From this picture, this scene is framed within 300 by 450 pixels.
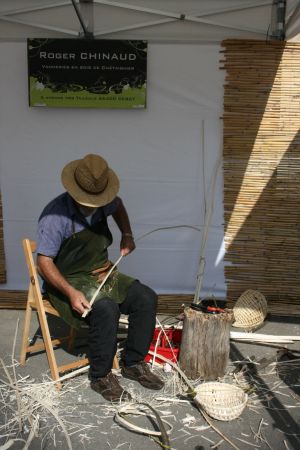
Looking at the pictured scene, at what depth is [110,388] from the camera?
9.82ft

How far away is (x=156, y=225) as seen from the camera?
14.7 feet

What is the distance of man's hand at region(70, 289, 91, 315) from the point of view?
9.65 ft

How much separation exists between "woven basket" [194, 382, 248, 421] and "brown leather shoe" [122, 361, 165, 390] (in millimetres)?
275

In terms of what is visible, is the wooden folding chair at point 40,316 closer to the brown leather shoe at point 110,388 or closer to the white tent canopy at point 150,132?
the brown leather shoe at point 110,388

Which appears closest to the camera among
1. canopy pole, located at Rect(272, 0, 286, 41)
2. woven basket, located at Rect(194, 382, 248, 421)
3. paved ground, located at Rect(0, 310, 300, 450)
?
paved ground, located at Rect(0, 310, 300, 450)

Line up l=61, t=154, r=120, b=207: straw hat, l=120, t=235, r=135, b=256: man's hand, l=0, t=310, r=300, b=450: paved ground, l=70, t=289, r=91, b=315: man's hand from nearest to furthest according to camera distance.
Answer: l=0, t=310, r=300, b=450: paved ground
l=70, t=289, r=91, b=315: man's hand
l=61, t=154, r=120, b=207: straw hat
l=120, t=235, r=135, b=256: man's hand

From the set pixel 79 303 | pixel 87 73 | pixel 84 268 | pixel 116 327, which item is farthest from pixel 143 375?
pixel 87 73

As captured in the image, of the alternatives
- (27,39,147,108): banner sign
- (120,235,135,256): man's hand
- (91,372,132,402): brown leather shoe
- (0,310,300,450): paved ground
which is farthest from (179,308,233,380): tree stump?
(27,39,147,108): banner sign

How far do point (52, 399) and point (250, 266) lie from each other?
7.29 ft

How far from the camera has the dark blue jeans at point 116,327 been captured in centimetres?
298

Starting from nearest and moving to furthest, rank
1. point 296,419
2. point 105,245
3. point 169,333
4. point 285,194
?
point 296,419 < point 105,245 < point 169,333 < point 285,194

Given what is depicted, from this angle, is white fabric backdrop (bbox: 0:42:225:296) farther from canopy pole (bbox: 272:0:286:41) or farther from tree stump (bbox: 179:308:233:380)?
tree stump (bbox: 179:308:233:380)

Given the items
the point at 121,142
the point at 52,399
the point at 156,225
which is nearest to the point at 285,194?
the point at 156,225

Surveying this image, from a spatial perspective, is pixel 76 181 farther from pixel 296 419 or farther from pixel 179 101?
pixel 296 419
